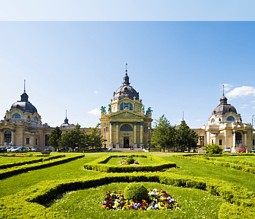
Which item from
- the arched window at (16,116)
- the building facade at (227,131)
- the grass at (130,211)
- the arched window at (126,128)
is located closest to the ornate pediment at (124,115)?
the arched window at (126,128)

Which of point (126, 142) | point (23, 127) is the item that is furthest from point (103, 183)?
point (23, 127)

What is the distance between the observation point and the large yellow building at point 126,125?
6994 cm

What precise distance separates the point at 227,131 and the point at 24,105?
58.6 meters

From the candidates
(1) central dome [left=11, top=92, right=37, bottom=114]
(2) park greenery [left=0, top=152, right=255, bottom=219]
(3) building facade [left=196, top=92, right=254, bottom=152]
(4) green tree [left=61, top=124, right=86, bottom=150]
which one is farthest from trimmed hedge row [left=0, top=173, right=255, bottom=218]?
(1) central dome [left=11, top=92, right=37, bottom=114]

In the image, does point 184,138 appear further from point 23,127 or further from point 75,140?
point 23,127

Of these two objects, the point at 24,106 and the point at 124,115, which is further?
the point at 24,106

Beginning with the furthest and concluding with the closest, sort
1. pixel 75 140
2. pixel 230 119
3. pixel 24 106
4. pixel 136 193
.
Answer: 1. pixel 24 106
2. pixel 230 119
3. pixel 75 140
4. pixel 136 193

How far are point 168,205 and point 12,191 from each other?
663cm

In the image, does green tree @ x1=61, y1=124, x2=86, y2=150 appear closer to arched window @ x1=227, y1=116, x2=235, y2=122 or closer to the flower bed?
arched window @ x1=227, y1=116, x2=235, y2=122

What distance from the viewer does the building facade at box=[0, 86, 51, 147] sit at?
2741 inches

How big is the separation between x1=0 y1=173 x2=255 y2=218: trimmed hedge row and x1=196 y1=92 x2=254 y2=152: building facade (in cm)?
6112

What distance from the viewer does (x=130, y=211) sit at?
8.44 meters

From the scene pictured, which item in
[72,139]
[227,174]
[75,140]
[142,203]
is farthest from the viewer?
[75,140]

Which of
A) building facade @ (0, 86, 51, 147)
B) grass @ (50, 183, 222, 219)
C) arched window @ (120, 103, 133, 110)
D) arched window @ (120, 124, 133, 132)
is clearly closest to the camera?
grass @ (50, 183, 222, 219)
